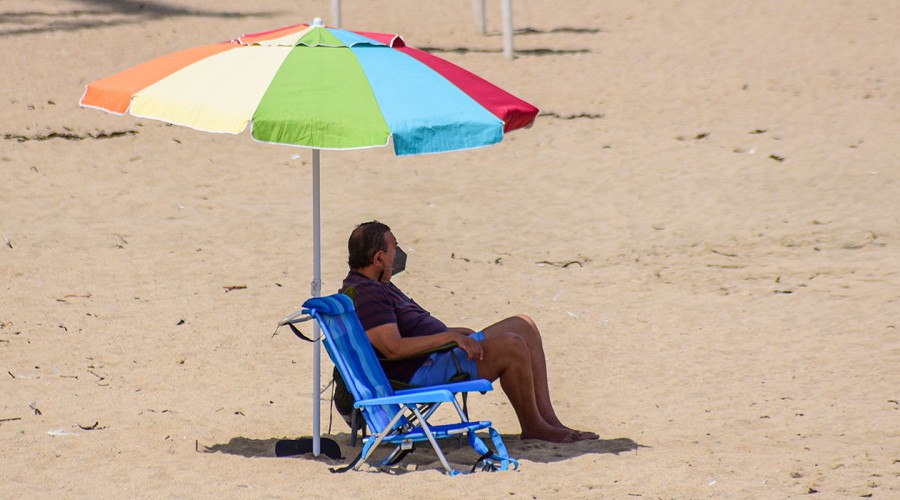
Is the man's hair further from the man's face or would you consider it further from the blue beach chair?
the blue beach chair

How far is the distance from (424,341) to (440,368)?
0.53 feet

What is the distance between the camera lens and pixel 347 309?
17.9 ft

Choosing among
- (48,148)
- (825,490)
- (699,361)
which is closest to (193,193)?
(48,148)

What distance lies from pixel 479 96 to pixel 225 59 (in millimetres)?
1103

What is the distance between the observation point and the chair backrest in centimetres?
538

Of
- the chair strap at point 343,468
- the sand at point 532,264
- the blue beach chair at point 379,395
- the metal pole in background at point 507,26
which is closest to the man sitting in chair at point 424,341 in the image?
the blue beach chair at point 379,395

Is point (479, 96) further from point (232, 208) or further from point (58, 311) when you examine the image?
point (232, 208)

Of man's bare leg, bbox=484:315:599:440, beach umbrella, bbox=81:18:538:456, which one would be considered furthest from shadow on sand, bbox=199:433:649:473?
beach umbrella, bbox=81:18:538:456

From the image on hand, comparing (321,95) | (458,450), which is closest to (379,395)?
(458,450)

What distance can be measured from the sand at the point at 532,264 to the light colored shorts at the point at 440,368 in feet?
1.35

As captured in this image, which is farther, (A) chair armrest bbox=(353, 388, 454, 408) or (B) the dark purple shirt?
(B) the dark purple shirt

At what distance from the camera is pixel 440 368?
5715 millimetres

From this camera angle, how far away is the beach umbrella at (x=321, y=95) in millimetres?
4879

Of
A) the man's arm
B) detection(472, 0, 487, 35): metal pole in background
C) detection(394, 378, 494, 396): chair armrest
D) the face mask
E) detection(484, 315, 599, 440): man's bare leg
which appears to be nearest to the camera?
detection(394, 378, 494, 396): chair armrest
